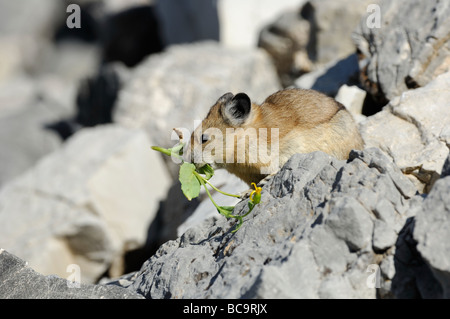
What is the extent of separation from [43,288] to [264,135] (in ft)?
8.86

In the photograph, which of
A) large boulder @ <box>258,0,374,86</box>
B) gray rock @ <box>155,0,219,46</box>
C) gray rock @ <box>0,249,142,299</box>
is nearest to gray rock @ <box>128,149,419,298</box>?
gray rock @ <box>0,249,142,299</box>

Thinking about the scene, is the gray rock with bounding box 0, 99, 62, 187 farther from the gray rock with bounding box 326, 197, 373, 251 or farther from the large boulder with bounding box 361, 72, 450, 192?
the gray rock with bounding box 326, 197, 373, 251

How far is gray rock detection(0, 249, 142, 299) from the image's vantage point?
457 cm

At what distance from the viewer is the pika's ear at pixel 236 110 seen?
6.07 meters

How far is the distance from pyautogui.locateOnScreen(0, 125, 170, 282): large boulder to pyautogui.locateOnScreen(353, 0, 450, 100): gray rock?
193 inches

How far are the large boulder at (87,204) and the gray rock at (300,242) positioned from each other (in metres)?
4.81

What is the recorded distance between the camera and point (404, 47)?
730cm

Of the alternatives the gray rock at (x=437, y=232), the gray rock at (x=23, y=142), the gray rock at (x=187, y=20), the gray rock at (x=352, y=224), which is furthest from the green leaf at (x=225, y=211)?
the gray rock at (x=187, y=20)

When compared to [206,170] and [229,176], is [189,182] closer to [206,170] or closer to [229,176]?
[206,170]

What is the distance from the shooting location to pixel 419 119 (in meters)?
6.45

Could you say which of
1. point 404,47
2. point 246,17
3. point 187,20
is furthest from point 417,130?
point 187,20

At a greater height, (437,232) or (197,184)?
(437,232)

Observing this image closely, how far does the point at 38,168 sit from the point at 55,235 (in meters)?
1.89
